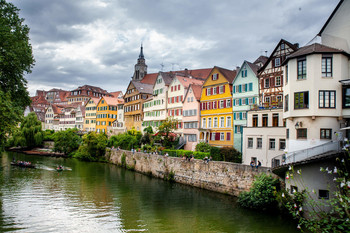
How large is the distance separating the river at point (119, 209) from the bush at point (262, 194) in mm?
714

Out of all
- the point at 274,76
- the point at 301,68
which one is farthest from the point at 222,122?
the point at 301,68

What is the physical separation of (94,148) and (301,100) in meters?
44.6

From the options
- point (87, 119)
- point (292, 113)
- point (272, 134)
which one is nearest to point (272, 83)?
point (272, 134)

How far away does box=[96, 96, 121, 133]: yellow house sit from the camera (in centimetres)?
7769

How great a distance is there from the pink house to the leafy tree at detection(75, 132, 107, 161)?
61.3ft

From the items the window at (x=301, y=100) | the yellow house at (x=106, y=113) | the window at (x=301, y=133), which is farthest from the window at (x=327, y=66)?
the yellow house at (x=106, y=113)

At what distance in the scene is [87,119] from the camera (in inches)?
3356

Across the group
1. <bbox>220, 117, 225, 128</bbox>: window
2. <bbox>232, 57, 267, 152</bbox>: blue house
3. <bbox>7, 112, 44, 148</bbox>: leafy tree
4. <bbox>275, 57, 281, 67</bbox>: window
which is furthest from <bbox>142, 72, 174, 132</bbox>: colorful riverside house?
<bbox>7, 112, 44, 148</bbox>: leafy tree

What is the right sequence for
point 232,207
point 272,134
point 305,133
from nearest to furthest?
point 305,133 < point 232,207 < point 272,134

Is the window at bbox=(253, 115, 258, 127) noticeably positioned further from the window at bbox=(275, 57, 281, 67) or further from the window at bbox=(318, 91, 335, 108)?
the window at bbox=(318, 91, 335, 108)

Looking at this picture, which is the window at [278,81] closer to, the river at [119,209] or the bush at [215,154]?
the bush at [215,154]

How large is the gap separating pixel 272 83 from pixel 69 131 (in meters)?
50.3

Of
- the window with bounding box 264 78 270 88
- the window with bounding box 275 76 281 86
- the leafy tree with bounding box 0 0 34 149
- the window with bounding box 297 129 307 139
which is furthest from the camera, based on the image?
the window with bounding box 264 78 270 88

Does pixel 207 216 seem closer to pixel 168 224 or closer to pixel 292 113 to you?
pixel 168 224
